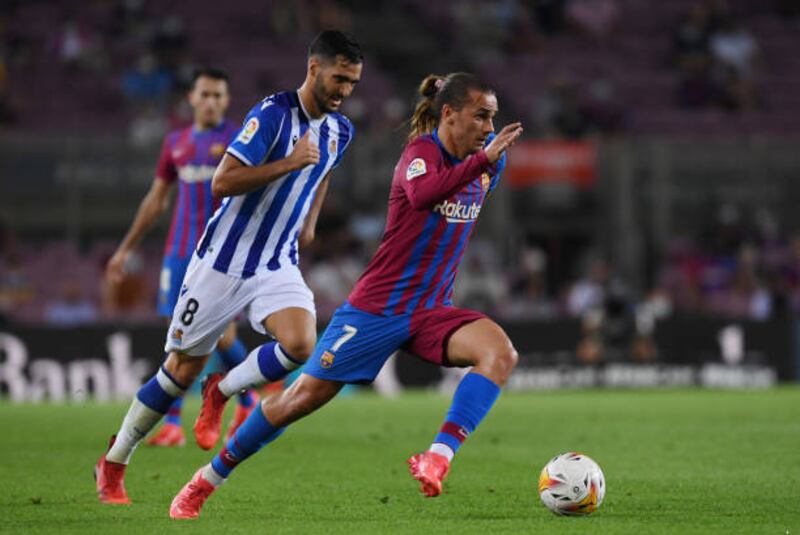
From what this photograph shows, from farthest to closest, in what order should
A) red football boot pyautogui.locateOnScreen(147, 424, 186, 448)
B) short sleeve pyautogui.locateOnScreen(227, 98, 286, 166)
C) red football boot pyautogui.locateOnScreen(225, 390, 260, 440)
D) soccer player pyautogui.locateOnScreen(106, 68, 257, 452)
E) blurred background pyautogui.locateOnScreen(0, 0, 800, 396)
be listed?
1. blurred background pyautogui.locateOnScreen(0, 0, 800, 396)
2. red football boot pyautogui.locateOnScreen(147, 424, 186, 448)
3. soccer player pyautogui.locateOnScreen(106, 68, 257, 452)
4. red football boot pyautogui.locateOnScreen(225, 390, 260, 440)
5. short sleeve pyautogui.locateOnScreen(227, 98, 286, 166)

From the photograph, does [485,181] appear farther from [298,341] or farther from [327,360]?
[298,341]

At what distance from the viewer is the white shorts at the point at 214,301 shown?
24.8 ft

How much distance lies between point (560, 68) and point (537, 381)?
7707 mm

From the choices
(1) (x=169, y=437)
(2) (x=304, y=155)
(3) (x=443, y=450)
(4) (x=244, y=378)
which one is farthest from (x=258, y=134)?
(1) (x=169, y=437)

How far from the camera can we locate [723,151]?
21344mm

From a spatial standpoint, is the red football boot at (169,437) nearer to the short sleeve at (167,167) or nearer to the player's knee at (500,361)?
the short sleeve at (167,167)

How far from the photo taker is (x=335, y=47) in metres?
7.38

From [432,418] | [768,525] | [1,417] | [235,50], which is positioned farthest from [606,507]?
[235,50]

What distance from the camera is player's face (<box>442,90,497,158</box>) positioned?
701 centimetres

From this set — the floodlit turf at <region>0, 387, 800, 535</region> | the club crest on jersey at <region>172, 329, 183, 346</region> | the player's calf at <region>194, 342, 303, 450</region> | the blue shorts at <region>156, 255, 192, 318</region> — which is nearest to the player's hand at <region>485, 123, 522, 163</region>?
the floodlit turf at <region>0, 387, 800, 535</region>

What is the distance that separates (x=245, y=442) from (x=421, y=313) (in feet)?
3.28

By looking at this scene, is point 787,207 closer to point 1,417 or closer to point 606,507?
point 1,417

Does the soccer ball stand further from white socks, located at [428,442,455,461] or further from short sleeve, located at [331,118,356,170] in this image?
short sleeve, located at [331,118,356,170]

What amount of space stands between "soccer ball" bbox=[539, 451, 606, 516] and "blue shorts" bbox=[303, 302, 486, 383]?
73cm
